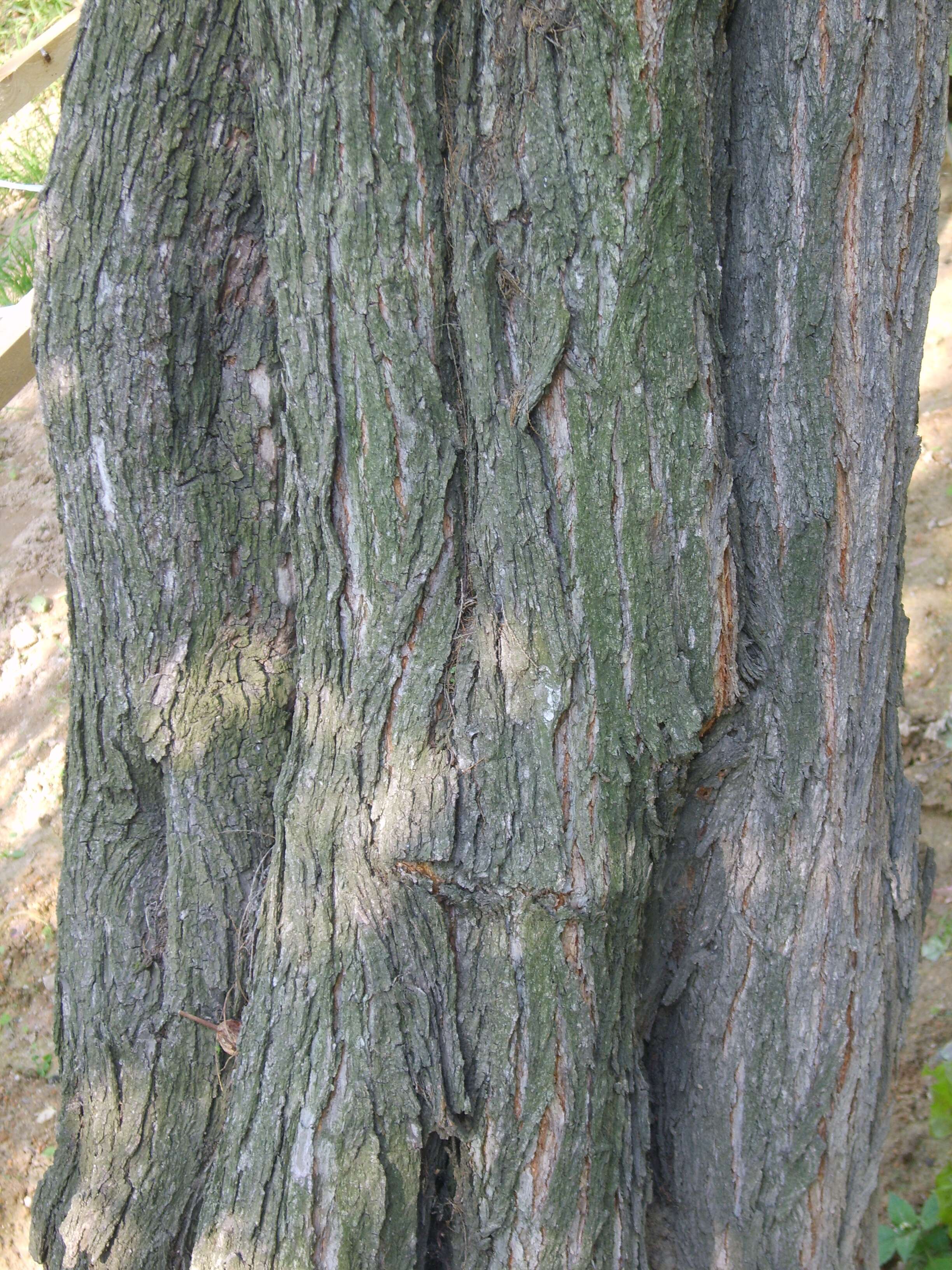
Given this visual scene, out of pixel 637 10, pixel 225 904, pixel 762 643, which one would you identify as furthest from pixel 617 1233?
pixel 637 10

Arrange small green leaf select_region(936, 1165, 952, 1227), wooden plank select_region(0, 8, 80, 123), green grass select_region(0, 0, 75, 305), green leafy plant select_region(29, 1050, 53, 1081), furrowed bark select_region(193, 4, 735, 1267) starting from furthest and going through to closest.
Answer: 1. green grass select_region(0, 0, 75, 305)
2. wooden plank select_region(0, 8, 80, 123)
3. green leafy plant select_region(29, 1050, 53, 1081)
4. small green leaf select_region(936, 1165, 952, 1227)
5. furrowed bark select_region(193, 4, 735, 1267)

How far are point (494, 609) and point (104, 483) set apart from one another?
0.82 m

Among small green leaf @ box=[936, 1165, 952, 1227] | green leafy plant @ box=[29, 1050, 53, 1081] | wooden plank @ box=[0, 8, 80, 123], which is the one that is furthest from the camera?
wooden plank @ box=[0, 8, 80, 123]

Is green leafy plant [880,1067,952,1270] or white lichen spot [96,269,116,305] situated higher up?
white lichen spot [96,269,116,305]

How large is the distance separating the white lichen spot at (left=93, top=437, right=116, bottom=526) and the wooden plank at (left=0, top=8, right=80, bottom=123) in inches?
100

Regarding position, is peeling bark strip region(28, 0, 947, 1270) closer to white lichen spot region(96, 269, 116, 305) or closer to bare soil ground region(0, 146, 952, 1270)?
white lichen spot region(96, 269, 116, 305)

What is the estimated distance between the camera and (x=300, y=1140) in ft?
5.43

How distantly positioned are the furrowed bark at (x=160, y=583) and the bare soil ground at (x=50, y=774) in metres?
1.50

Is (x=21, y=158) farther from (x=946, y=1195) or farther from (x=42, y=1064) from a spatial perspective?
(x=946, y=1195)

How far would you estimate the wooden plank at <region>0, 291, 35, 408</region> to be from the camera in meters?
2.99

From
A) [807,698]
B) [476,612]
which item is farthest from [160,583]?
[807,698]

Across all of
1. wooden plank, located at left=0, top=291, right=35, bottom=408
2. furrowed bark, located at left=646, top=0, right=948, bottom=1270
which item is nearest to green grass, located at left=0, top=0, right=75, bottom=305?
wooden plank, located at left=0, top=291, right=35, bottom=408

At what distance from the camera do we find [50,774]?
385 centimetres

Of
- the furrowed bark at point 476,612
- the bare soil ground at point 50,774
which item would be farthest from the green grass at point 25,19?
the furrowed bark at point 476,612
